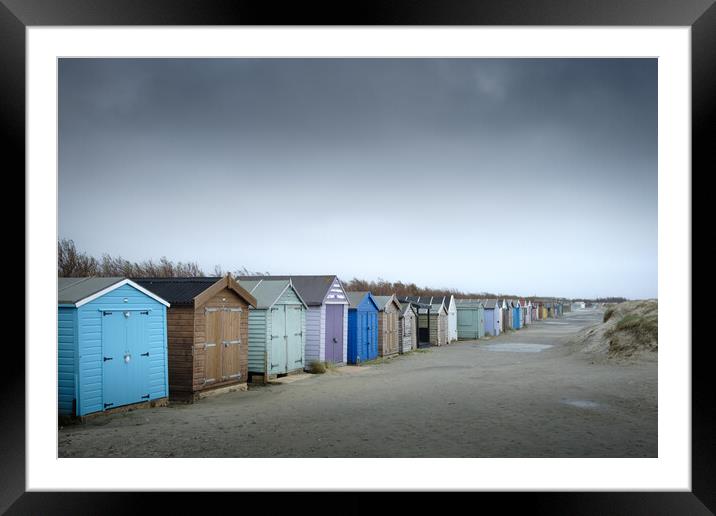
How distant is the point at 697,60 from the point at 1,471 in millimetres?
7652

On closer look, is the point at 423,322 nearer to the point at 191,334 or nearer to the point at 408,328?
the point at 408,328

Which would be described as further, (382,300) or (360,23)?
(382,300)

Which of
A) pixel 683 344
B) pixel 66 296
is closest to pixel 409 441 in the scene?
pixel 683 344

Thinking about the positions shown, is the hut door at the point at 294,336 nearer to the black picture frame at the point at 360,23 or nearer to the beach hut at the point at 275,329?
the beach hut at the point at 275,329

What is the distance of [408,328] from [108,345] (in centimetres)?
1880

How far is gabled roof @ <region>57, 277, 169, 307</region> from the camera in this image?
1051 cm

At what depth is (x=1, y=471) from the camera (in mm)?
4789

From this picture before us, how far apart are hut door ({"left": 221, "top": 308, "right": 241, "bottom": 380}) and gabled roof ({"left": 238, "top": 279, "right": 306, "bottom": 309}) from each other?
1.50 meters

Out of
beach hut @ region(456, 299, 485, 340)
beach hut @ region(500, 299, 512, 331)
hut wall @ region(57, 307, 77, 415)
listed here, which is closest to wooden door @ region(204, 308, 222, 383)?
hut wall @ region(57, 307, 77, 415)

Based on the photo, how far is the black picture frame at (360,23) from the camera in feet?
15.9

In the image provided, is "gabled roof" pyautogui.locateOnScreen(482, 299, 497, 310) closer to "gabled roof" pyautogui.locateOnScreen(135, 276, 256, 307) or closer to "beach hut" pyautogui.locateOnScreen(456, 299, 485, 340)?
"beach hut" pyautogui.locateOnScreen(456, 299, 485, 340)

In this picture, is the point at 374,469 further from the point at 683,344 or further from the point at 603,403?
the point at 603,403

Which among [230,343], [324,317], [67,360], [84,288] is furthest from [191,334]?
[324,317]

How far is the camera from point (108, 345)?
11047 mm
